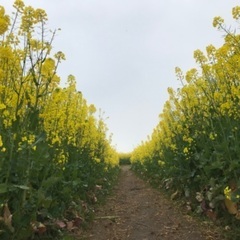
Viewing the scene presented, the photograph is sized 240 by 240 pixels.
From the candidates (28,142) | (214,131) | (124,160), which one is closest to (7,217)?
(28,142)

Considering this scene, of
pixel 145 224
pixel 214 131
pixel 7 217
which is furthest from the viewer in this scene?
pixel 145 224

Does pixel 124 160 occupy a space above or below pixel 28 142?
above

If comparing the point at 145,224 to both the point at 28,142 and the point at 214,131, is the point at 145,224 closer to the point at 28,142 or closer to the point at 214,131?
the point at 214,131

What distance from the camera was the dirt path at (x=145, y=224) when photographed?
5988mm

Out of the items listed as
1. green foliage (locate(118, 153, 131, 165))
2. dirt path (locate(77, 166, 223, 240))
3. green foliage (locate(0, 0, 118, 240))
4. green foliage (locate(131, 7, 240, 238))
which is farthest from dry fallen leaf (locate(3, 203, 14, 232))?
green foliage (locate(118, 153, 131, 165))

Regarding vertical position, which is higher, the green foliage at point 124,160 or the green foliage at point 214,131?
the green foliage at point 124,160

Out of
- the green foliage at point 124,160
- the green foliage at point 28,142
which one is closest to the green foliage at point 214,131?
the green foliage at point 28,142

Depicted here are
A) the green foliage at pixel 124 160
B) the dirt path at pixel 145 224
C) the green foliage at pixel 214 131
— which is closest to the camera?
the green foliage at pixel 214 131

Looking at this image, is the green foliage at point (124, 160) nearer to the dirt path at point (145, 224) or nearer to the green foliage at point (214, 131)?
the dirt path at point (145, 224)

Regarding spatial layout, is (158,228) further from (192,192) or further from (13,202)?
(13,202)

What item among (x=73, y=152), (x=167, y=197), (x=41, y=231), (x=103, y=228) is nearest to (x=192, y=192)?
(x=167, y=197)

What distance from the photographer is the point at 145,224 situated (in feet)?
22.8

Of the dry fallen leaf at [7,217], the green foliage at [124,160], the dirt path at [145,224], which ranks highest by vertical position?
the green foliage at [124,160]

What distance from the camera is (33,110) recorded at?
14.6 feet
